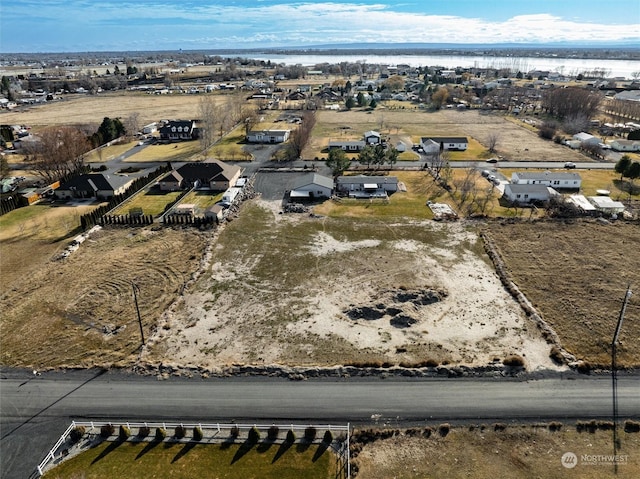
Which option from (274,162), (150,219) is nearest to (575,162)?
(274,162)

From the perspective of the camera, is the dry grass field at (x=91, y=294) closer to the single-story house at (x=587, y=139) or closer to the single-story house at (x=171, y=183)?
the single-story house at (x=171, y=183)

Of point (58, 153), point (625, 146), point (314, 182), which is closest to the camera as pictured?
point (314, 182)

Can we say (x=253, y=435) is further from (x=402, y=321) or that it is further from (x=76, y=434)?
(x=402, y=321)

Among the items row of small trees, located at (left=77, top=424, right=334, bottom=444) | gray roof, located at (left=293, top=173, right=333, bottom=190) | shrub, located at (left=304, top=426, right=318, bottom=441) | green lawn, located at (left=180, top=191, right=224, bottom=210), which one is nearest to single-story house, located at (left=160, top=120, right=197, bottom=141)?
green lawn, located at (left=180, top=191, right=224, bottom=210)

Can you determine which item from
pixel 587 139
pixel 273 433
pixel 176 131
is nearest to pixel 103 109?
pixel 176 131

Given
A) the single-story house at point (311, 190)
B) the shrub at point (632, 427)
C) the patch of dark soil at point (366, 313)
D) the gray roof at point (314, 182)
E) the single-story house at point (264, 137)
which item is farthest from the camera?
the single-story house at point (264, 137)
